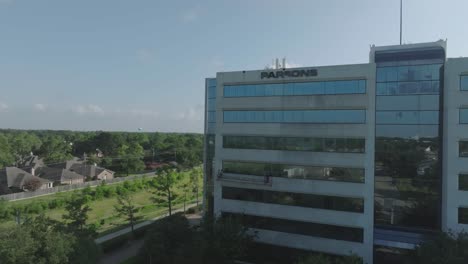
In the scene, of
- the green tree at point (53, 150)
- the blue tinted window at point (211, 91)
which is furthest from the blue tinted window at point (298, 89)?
the green tree at point (53, 150)

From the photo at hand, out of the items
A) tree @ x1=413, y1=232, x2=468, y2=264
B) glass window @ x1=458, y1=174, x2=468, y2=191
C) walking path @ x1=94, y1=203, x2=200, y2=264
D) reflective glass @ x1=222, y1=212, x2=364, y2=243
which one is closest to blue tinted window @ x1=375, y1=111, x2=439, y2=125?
glass window @ x1=458, y1=174, x2=468, y2=191

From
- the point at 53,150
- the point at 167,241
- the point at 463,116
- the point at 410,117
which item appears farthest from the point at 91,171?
the point at 463,116

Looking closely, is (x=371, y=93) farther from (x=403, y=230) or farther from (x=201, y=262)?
(x=201, y=262)

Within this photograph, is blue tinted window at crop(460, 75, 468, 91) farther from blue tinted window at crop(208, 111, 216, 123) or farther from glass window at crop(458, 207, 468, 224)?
blue tinted window at crop(208, 111, 216, 123)

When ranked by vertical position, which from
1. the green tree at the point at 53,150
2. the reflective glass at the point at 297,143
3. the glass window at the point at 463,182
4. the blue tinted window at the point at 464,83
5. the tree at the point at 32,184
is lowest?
the tree at the point at 32,184

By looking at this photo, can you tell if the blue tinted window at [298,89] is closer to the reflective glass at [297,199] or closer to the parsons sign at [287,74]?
the parsons sign at [287,74]

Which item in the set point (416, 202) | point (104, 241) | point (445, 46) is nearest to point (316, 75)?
point (445, 46)

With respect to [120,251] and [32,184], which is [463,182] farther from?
[32,184]
